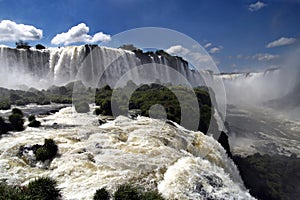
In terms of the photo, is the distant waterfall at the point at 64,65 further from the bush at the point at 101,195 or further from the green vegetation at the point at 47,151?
the bush at the point at 101,195

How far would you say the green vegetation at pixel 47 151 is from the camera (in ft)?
41.7

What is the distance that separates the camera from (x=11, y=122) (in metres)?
19.2

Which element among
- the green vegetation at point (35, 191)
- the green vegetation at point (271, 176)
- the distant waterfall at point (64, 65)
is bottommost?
the green vegetation at point (271, 176)

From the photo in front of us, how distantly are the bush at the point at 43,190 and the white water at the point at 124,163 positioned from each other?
18.0 inches

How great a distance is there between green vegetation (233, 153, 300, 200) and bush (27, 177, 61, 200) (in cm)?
1775

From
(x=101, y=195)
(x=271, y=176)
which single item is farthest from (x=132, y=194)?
(x=271, y=176)

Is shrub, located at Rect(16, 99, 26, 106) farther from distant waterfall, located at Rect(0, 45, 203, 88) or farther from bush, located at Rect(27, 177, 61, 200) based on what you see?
bush, located at Rect(27, 177, 61, 200)

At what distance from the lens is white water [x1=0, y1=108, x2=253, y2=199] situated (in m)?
10.4

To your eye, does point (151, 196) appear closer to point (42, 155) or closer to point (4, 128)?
point (42, 155)

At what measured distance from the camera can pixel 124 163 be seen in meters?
12.1

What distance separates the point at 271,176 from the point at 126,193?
2103 cm

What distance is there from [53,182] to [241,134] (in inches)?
1559

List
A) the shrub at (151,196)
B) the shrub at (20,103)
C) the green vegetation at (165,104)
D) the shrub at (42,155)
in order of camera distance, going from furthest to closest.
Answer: the shrub at (20,103)
the green vegetation at (165,104)
the shrub at (42,155)
the shrub at (151,196)

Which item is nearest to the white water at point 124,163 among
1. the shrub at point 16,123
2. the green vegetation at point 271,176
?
the shrub at point 16,123
